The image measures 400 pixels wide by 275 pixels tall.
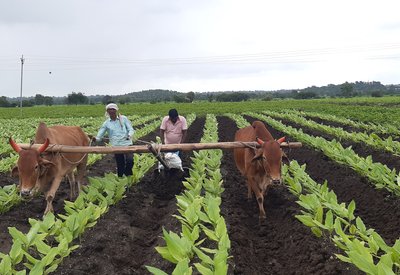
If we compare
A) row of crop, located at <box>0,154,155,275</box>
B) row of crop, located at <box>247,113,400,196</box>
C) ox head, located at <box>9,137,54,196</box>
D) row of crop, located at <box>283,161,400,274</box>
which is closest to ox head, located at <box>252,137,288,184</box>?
row of crop, located at <box>283,161,400,274</box>

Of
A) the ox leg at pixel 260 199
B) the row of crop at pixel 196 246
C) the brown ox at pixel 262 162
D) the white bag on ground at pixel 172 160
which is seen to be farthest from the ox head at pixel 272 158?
the white bag on ground at pixel 172 160

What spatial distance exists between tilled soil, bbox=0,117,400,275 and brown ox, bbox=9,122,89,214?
66 centimetres

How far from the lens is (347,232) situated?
5648mm

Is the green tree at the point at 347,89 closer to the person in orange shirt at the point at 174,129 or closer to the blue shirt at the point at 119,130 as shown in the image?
the person in orange shirt at the point at 174,129

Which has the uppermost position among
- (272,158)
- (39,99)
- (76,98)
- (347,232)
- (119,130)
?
(76,98)

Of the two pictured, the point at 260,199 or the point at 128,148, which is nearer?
the point at 128,148

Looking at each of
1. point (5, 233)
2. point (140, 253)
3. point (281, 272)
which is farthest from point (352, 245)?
point (5, 233)

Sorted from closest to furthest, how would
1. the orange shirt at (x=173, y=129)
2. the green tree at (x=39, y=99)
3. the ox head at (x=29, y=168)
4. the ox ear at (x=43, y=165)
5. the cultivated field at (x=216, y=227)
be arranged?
the cultivated field at (x=216, y=227)
the ox head at (x=29, y=168)
the ox ear at (x=43, y=165)
the orange shirt at (x=173, y=129)
the green tree at (x=39, y=99)

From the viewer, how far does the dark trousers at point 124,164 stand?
8.38 metres

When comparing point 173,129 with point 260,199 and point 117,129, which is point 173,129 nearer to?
point 117,129

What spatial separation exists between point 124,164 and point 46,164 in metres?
2.63

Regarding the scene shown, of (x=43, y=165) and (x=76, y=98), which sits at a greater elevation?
(x=76, y=98)

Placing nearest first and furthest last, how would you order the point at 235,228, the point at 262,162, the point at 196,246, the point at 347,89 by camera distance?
the point at 196,246 < the point at 235,228 < the point at 262,162 < the point at 347,89

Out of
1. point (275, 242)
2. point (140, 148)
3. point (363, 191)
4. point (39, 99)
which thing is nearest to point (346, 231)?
point (275, 242)
